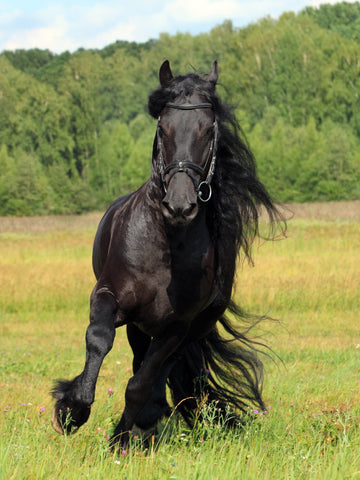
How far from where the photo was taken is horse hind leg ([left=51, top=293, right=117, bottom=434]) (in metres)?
3.44

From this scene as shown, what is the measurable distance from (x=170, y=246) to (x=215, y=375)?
5.72 feet

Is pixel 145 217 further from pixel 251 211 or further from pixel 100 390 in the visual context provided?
pixel 100 390

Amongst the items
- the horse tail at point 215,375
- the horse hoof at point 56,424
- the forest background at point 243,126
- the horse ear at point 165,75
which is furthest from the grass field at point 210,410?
the forest background at point 243,126

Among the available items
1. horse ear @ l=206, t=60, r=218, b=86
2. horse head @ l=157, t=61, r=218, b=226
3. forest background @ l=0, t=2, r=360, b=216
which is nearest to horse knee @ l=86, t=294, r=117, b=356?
horse head @ l=157, t=61, r=218, b=226

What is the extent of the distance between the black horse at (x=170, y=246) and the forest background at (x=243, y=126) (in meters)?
38.8

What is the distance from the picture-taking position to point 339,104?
2072 inches

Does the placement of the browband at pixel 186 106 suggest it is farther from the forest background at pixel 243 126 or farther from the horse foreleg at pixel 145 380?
the forest background at pixel 243 126

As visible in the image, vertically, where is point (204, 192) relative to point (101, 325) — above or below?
above

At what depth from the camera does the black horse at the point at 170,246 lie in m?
3.48

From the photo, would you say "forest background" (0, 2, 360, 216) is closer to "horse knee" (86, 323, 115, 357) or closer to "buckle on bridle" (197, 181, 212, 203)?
"buckle on bridle" (197, 181, 212, 203)

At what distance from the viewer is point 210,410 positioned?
4.00 m

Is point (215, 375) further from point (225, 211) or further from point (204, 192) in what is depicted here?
point (204, 192)

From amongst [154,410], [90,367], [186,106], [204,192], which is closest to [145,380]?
[154,410]

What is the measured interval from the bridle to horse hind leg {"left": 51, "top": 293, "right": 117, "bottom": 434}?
0.75 m
